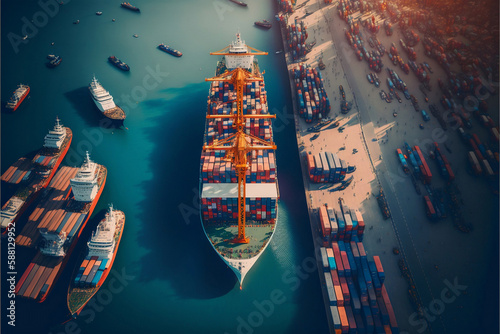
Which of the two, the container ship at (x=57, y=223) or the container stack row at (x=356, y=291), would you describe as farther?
the container ship at (x=57, y=223)

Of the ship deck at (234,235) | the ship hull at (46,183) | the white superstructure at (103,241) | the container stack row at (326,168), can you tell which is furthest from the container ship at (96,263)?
A: the container stack row at (326,168)

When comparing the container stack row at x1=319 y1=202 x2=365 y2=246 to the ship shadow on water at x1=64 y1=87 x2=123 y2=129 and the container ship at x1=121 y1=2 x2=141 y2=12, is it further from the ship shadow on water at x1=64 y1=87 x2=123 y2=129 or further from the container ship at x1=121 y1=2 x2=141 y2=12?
the container ship at x1=121 y1=2 x2=141 y2=12

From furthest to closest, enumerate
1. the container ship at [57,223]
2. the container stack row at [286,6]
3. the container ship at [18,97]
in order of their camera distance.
Answer: the container stack row at [286,6], the container ship at [18,97], the container ship at [57,223]

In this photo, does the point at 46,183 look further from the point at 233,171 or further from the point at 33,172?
the point at 233,171

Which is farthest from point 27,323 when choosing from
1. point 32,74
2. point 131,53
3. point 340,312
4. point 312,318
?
point 131,53

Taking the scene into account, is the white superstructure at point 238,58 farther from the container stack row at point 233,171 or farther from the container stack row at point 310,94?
the container stack row at point 233,171

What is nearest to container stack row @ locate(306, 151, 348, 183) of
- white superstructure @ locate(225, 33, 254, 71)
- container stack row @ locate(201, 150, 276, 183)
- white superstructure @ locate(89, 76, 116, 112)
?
container stack row @ locate(201, 150, 276, 183)

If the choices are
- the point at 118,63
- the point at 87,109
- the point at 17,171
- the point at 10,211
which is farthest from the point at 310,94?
the point at 10,211
